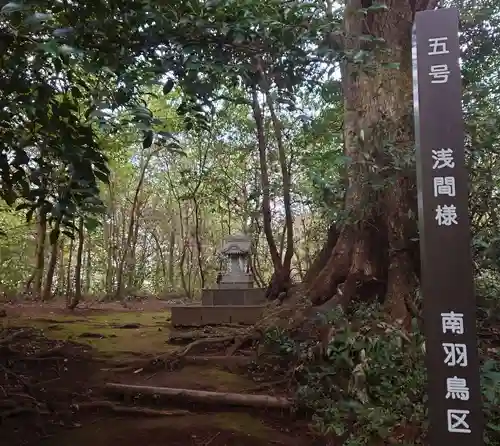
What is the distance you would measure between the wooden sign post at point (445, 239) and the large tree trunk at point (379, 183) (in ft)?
4.58

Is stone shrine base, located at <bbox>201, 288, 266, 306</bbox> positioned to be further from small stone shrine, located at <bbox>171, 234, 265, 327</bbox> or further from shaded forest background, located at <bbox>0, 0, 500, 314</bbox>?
shaded forest background, located at <bbox>0, 0, 500, 314</bbox>

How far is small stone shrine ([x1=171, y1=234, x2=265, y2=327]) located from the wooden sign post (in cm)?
623

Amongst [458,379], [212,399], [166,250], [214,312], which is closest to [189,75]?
[458,379]

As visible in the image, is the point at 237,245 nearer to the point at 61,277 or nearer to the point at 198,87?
the point at 198,87

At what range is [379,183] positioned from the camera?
3625 mm

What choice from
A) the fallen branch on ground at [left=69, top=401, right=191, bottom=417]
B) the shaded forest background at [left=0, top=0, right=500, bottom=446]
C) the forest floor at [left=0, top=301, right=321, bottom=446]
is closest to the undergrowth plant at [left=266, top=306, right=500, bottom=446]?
the shaded forest background at [left=0, top=0, right=500, bottom=446]

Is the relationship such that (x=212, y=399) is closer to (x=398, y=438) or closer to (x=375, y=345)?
(x=375, y=345)

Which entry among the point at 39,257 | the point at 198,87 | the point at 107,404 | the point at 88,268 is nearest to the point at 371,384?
the point at 198,87

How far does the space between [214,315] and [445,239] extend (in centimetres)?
660

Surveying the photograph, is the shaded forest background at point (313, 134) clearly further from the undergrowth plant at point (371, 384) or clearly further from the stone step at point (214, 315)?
the stone step at point (214, 315)

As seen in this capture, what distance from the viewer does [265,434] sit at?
13.2ft

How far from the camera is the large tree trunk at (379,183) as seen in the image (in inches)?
155

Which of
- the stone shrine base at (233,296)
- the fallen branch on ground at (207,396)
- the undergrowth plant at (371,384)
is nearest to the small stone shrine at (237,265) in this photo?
the stone shrine base at (233,296)

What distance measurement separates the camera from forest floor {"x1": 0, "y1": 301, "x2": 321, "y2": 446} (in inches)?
156
